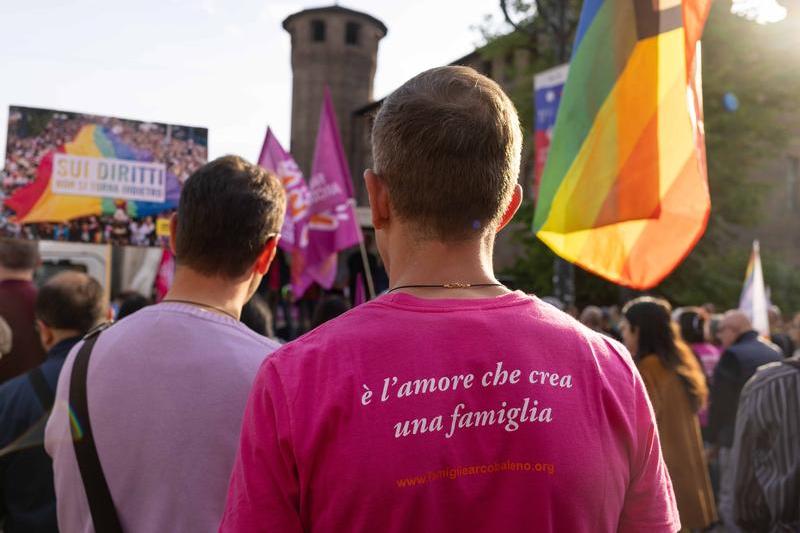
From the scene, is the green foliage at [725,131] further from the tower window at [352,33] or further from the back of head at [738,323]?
the tower window at [352,33]

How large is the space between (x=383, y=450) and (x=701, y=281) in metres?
20.2

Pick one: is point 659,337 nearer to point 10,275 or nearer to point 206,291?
point 206,291

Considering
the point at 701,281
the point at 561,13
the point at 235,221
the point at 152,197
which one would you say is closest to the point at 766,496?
the point at 235,221

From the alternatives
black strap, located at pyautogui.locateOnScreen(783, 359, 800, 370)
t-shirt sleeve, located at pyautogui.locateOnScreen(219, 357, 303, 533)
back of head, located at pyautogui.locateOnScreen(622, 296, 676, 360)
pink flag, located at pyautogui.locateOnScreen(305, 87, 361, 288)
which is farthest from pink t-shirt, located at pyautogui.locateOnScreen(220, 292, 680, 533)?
pink flag, located at pyautogui.locateOnScreen(305, 87, 361, 288)

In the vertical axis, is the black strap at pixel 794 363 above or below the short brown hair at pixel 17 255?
below

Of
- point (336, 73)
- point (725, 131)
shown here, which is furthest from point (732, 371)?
point (336, 73)

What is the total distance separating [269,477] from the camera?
1.17 m

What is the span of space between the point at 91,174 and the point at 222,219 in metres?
4.73

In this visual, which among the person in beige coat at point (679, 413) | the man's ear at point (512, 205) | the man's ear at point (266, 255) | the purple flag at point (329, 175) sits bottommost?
the person in beige coat at point (679, 413)

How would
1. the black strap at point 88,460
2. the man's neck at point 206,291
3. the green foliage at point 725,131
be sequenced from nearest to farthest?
the black strap at point 88,460 → the man's neck at point 206,291 → the green foliage at point 725,131

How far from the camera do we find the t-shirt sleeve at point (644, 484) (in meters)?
1.34

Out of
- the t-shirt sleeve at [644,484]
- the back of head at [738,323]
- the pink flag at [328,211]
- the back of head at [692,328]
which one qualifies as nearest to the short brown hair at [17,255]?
the t-shirt sleeve at [644,484]

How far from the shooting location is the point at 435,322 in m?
1.22

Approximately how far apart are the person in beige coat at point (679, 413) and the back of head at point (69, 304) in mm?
3162
